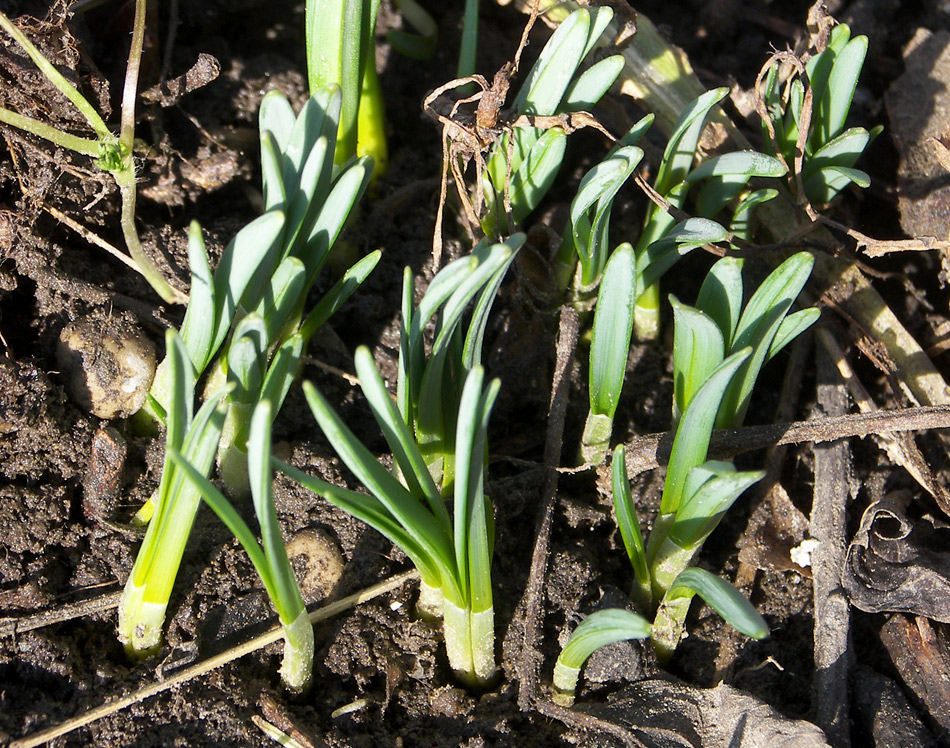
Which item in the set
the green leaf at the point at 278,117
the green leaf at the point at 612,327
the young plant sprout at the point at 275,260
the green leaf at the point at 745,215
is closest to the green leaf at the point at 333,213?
the young plant sprout at the point at 275,260

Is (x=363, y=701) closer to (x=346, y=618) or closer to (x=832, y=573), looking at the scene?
(x=346, y=618)

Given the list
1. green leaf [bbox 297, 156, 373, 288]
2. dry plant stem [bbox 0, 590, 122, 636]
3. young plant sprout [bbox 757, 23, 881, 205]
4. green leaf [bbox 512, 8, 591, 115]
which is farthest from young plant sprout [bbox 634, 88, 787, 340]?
dry plant stem [bbox 0, 590, 122, 636]

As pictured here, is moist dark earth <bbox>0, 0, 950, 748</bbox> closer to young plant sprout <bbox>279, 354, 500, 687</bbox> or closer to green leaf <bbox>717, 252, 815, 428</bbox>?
young plant sprout <bbox>279, 354, 500, 687</bbox>

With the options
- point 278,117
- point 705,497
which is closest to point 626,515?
point 705,497

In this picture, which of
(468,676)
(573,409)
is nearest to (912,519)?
(573,409)

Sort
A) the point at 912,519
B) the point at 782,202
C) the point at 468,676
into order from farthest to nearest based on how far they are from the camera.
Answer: the point at 782,202 → the point at 912,519 → the point at 468,676
